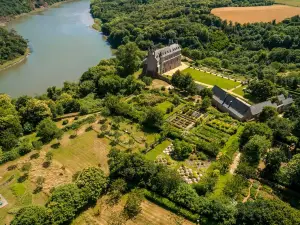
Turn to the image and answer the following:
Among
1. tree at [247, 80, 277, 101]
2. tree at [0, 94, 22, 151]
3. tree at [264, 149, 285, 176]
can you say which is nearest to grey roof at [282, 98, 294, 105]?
tree at [247, 80, 277, 101]

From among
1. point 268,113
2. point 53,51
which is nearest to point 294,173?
point 268,113

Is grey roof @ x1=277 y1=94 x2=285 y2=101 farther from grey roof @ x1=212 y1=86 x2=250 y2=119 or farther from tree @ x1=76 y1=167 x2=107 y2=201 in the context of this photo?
tree @ x1=76 y1=167 x2=107 y2=201

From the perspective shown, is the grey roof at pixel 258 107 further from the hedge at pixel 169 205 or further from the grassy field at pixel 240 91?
the hedge at pixel 169 205

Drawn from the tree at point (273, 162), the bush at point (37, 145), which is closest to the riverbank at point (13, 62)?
the bush at point (37, 145)

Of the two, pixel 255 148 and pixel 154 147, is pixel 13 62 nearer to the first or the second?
pixel 154 147

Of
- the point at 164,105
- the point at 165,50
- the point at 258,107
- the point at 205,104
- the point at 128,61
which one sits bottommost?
the point at 164,105

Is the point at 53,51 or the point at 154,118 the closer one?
the point at 154,118
